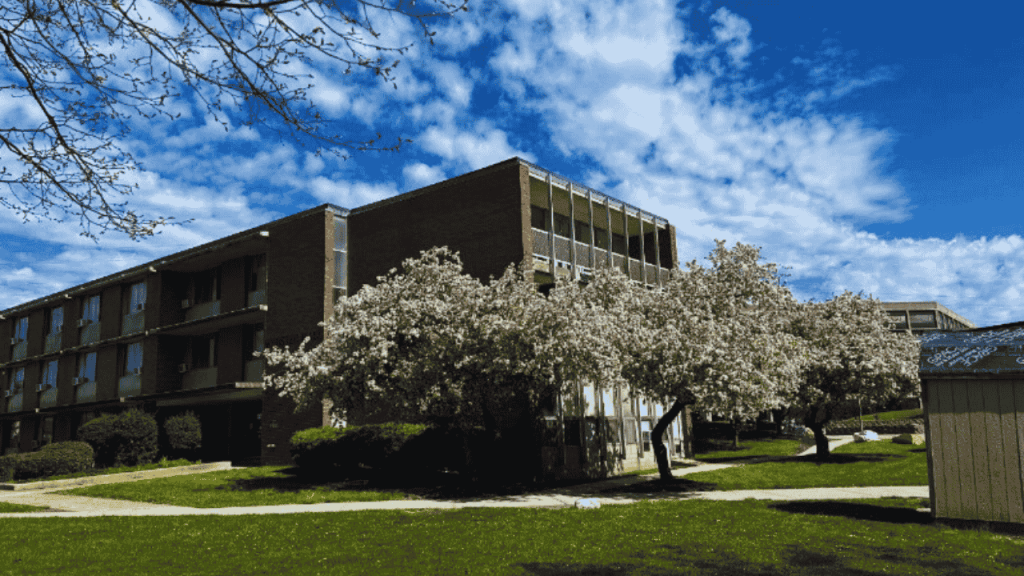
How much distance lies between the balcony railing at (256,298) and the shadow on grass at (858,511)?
23.6 metres

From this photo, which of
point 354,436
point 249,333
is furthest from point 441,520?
point 249,333

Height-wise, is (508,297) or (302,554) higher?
(508,297)

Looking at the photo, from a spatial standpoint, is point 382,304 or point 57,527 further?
point 382,304

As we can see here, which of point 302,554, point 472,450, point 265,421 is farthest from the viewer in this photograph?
point 265,421

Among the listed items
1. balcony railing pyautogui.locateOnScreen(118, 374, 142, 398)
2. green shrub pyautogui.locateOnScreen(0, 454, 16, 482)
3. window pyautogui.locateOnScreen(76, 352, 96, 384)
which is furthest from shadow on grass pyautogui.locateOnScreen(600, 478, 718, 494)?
window pyautogui.locateOnScreen(76, 352, 96, 384)

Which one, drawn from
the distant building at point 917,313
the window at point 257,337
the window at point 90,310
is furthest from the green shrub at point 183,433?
the distant building at point 917,313

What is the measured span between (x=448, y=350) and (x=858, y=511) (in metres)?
9.51

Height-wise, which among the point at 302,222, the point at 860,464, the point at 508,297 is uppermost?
the point at 302,222

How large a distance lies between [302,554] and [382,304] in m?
10.5

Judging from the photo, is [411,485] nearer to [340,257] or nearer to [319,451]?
[319,451]

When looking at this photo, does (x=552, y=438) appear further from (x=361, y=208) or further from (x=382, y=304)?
(x=361, y=208)

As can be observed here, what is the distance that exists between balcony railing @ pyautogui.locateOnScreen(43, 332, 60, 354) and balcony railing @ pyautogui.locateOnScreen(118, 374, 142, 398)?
28.1 ft

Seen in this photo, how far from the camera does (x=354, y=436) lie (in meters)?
22.0

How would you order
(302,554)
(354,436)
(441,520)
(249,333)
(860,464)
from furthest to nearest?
(249,333) < (860,464) < (354,436) < (441,520) < (302,554)
